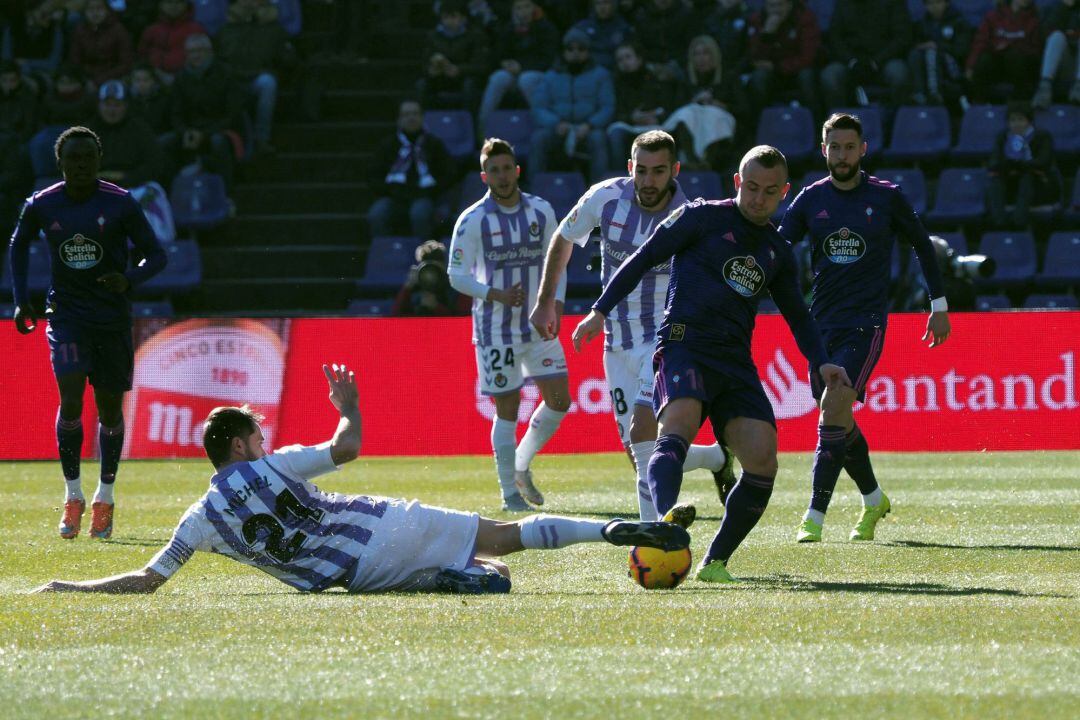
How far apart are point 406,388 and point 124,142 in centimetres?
630

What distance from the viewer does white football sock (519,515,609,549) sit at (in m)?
6.89

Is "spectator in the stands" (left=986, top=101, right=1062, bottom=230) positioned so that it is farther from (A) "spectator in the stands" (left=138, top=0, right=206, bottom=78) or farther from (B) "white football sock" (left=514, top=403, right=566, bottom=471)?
(A) "spectator in the stands" (left=138, top=0, right=206, bottom=78)

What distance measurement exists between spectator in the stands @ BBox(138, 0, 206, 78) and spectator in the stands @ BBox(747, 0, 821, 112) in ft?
23.7

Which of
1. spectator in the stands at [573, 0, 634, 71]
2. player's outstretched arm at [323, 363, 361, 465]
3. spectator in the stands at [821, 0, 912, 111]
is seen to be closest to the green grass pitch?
player's outstretched arm at [323, 363, 361, 465]

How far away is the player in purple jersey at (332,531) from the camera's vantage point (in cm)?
676

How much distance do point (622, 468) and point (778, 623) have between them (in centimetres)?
858

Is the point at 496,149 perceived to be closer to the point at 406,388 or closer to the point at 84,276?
the point at 84,276

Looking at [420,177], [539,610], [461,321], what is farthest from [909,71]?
[539,610]

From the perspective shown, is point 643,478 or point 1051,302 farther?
point 1051,302

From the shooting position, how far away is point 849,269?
932 cm

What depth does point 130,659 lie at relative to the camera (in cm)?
555

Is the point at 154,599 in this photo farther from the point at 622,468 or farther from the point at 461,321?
the point at 461,321

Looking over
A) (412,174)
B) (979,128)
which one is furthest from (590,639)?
(979,128)

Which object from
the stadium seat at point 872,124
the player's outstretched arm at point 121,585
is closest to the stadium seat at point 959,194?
the stadium seat at point 872,124
